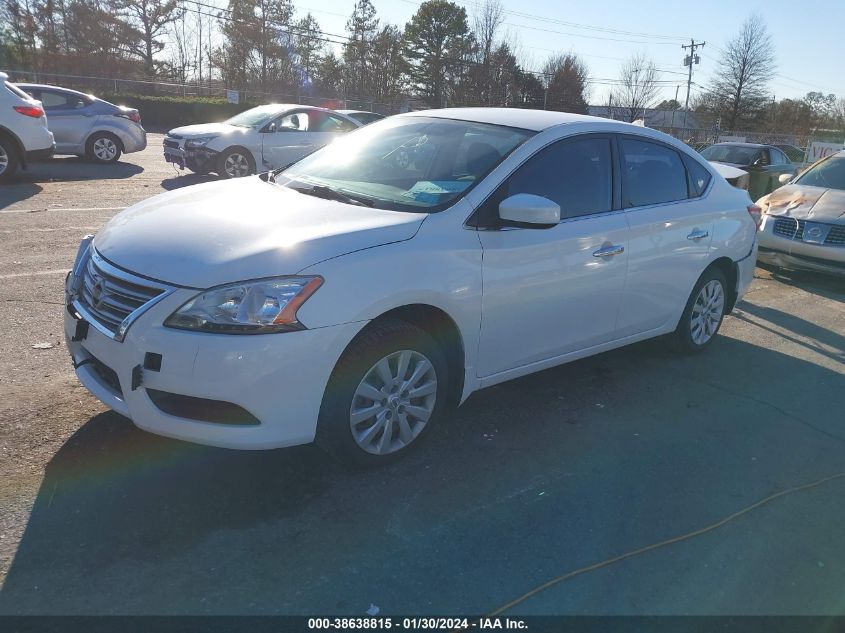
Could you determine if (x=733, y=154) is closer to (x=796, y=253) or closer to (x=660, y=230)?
(x=796, y=253)

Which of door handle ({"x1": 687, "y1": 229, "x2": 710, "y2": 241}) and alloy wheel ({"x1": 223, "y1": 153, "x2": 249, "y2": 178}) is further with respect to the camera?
alloy wheel ({"x1": 223, "y1": 153, "x2": 249, "y2": 178})

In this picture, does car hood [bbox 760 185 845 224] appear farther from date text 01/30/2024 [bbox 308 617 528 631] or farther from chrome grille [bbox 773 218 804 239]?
date text 01/30/2024 [bbox 308 617 528 631]

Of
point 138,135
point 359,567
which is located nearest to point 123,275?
point 359,567

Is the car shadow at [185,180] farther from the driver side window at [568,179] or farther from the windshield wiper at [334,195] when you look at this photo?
the driver side window at [568,179]

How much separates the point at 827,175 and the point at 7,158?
12.3 meters

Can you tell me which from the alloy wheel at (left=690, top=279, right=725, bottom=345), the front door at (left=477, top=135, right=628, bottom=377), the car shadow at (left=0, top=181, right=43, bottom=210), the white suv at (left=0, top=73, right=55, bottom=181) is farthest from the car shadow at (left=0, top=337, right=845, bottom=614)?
the white suv at (left=0, top=73, right=55, bottom=181)

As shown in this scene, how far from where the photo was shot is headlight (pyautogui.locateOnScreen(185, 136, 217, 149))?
42.9ft

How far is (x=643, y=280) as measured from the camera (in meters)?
4.77

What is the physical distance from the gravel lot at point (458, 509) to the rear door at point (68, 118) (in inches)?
424

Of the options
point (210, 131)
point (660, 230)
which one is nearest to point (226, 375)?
point (660, 230)

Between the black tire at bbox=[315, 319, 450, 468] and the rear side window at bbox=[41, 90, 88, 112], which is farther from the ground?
the rear side window at bbox=[41, 90, 88, 112]

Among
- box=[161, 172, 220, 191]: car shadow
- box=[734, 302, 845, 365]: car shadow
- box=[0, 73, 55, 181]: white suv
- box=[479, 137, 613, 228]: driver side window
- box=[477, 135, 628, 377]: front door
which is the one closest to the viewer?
box=[477, 135, 628, 377]: front door

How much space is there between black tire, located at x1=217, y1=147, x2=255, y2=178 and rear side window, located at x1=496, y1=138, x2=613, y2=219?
382 inches

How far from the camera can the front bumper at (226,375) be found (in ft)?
9.70
